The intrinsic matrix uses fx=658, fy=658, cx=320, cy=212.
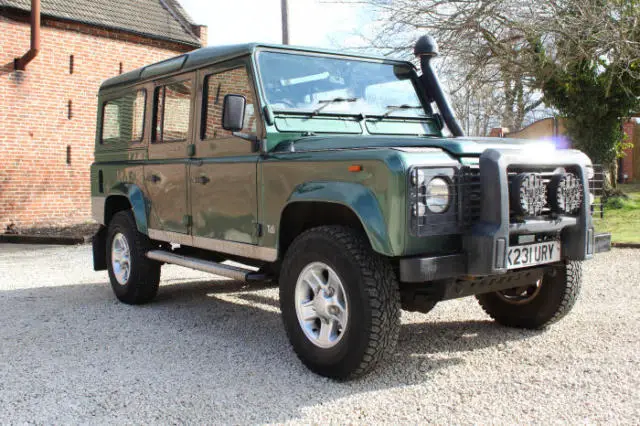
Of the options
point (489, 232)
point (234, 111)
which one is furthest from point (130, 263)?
point (489, 232)

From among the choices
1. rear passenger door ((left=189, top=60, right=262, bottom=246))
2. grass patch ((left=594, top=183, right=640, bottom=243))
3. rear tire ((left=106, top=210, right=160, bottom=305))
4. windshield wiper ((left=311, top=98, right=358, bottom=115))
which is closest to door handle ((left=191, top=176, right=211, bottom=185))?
rear passenger door ((left=189, top=60, right=262, bottom=246))

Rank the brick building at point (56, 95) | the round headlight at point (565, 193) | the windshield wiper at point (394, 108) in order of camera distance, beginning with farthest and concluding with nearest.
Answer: the brick building at point (56, 95)
the windshield wiper at point (394, 108)
the round headlight at point (565, 193)

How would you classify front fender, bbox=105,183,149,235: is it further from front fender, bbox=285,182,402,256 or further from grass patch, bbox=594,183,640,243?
grass patch, bbox=594,183,640,243

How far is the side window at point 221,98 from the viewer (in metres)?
4.70

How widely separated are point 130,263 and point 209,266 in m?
1.53

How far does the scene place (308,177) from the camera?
4129 mm

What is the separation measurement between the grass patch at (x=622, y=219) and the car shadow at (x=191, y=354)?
6.52 metres

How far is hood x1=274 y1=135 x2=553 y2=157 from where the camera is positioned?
150 inches

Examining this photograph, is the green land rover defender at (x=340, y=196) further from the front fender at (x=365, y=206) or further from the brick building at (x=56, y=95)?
the brick building at (x=56, y=95)

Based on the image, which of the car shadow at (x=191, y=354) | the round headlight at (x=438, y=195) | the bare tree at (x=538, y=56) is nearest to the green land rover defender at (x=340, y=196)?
the round headlight at (x=438, y=195)

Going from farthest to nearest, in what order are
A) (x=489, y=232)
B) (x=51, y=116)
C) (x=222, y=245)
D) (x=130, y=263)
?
1. (x=51, y=116)
2. (x=130, y=263)
3. (x=222, y=245)
4. (x=489, y=232)

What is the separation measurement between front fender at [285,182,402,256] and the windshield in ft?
3.31

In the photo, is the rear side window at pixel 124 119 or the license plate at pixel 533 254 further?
A: the rear side window at pixel 124 119

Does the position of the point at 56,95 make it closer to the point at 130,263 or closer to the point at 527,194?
the point at 130,263
